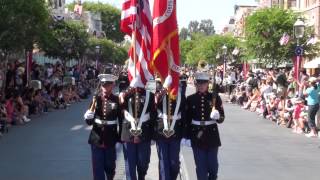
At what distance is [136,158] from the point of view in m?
9.80

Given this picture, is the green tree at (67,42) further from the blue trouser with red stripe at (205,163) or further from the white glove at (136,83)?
the blue trouser with red stripe at (205,163)

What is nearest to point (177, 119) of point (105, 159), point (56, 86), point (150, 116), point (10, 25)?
point (150, 116)

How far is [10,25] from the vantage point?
81.1 feet

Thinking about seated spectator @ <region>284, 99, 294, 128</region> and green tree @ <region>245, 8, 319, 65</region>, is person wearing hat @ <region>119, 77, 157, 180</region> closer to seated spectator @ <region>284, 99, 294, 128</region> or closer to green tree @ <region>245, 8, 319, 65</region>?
seated spectator @ <region>284, 99, 294, 128</region>

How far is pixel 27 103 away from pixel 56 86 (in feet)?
18.9

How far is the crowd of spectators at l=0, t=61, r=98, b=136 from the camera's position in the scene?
22750 millimetres

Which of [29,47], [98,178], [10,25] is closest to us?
[98,178]

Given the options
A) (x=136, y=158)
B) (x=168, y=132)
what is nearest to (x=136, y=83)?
(x=168, y=132)

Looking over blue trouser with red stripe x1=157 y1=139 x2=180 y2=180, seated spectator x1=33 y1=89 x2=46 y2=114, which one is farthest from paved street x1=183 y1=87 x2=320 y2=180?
seated spectator x1=33 y1=89 x2=46 y2=114

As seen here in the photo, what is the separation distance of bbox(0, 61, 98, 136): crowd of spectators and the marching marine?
36.3 feet

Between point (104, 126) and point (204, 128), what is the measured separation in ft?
4.80

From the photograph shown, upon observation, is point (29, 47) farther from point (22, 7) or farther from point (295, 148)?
point (295, 148)

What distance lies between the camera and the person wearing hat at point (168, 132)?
977 centimetres

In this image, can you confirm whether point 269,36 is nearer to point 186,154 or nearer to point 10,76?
point 10,76
